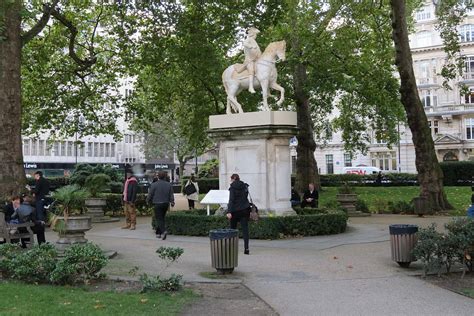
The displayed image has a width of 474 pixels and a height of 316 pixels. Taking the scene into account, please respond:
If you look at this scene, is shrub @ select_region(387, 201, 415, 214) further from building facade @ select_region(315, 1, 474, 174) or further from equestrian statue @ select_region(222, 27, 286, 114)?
building facade @ select_region(315, 1, 474, 174)

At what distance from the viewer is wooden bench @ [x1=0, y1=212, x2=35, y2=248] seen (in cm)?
1169

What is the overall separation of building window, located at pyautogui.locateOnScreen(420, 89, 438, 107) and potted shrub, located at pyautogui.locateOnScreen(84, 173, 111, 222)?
190 feet

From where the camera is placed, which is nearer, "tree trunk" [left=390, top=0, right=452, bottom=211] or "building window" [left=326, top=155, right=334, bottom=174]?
"tree trunk" [left=390, top=0, right=452, bottom=211]

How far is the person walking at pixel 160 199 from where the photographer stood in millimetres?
14961

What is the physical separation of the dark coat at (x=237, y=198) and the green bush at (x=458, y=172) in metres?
33.7

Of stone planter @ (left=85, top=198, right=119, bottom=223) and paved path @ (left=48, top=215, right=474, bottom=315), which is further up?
stone planter @ (left=85, top=198, right=119, bottom=223)

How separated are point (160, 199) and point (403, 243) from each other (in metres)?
7.44

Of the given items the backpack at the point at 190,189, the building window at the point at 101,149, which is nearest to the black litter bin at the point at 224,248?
the backpack at the point at 190,189

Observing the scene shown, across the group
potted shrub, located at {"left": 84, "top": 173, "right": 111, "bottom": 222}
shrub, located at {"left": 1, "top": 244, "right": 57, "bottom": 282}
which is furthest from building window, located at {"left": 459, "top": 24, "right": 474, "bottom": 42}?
shrub, located at {"left": 1, "top": 244, "right": 57, "bottom": 282}

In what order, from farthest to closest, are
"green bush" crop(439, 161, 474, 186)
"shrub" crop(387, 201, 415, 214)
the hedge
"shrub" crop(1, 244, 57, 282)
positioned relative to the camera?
"green bush" crop(439, 161, 474, 186) → "shrub" crop(387, 201, 415, 214) → the hedge → "shrub" crop(1, 244, 57, 282)

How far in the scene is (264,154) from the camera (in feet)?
50.7

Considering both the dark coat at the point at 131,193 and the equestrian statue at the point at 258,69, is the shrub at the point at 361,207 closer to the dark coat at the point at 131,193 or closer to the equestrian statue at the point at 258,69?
the equestrian statue at the point at 258,69

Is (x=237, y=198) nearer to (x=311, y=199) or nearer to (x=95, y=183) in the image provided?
(x=311, y=199)

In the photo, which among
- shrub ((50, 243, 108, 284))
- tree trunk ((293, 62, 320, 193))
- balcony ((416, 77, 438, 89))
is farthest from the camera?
balcony ((416, 77, 438, 89))
